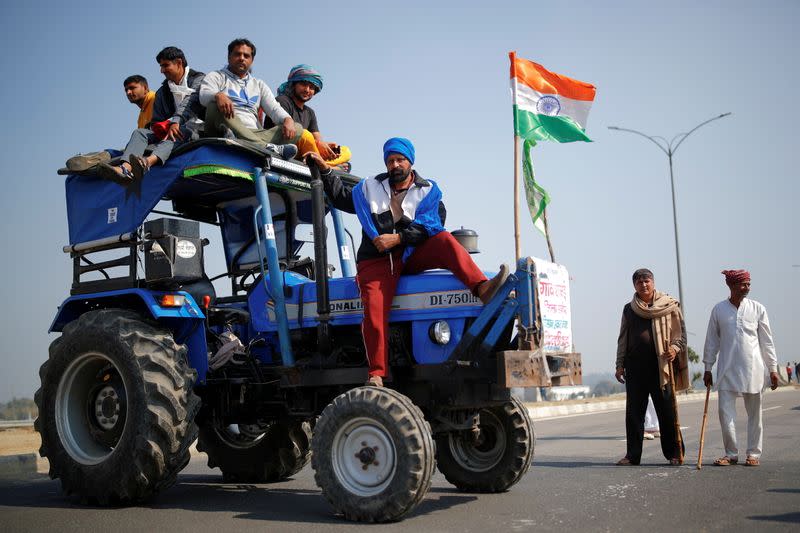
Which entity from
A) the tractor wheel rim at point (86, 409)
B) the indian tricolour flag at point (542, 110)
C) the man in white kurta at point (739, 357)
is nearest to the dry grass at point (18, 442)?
the tractor wheel rim at point (86, 409)

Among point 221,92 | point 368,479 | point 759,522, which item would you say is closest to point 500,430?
point 368,479

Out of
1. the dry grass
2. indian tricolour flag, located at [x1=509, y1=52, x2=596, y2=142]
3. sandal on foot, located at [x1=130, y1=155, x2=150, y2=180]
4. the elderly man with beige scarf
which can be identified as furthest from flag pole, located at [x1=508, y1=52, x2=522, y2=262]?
the dry grass

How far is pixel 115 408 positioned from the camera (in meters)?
7.26

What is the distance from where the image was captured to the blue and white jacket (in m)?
6.66

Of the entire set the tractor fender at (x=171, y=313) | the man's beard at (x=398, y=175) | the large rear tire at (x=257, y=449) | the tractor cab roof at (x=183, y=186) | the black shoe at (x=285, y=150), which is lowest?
the large rear tire at (x=257, y=449)

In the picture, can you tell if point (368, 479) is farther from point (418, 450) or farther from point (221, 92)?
point (221, 92)

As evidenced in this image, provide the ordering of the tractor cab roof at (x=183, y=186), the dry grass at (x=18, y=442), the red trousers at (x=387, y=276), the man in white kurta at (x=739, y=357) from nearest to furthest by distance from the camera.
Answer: the red trousers at (x=387, y=276) → the tractor cab roof at (x=183, y=186) → the man in white kurta at (x=739, y=357) → the dry grass at (x=18, y=442)

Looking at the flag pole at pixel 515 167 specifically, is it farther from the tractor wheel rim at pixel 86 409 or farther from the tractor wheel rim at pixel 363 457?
the tractor wheel rim at pixel 86 409

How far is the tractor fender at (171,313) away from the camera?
731 centimetres

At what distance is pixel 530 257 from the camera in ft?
21.1

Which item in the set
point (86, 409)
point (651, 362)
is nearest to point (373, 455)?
point (86, 409)

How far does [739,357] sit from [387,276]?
4571 mm

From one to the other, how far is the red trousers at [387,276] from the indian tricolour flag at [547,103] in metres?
2.60

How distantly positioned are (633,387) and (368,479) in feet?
14.0
